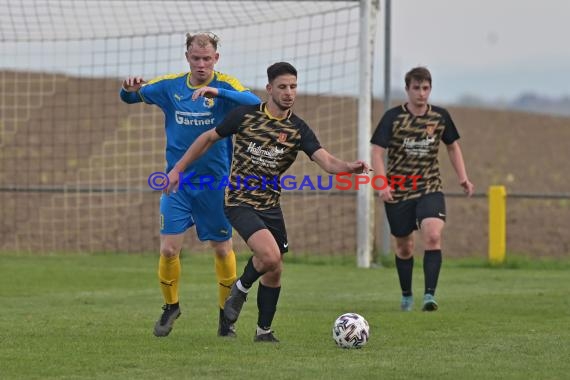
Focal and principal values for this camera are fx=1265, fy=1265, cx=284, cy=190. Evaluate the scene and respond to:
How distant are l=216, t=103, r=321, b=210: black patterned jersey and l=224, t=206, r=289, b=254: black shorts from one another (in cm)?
5

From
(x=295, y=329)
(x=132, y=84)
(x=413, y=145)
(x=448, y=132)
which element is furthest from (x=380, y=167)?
(x=132, y=84)

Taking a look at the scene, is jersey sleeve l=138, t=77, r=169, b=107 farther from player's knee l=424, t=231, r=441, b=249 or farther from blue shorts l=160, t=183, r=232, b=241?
player's knee l=424, t=231, r=441, b=249

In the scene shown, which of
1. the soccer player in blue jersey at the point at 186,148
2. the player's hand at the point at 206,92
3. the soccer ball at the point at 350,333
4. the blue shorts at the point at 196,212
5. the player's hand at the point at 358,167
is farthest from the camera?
the blue shorts at the point at 196,212

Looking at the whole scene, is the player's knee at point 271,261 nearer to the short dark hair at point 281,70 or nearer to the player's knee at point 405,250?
the short dark hair at point 281,70

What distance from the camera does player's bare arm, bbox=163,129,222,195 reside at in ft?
29.4

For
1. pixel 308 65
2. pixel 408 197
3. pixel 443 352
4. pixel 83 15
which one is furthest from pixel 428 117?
pixel 83 15

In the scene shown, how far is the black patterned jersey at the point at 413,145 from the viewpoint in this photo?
38.5 ft

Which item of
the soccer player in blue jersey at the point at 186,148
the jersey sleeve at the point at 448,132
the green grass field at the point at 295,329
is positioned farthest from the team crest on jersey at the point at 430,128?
the soccer player in blue jersey at the point at 186,148

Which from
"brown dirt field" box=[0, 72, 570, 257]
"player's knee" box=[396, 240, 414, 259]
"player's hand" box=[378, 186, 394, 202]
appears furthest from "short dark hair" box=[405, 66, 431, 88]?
"brown dirt field" box=[0, 72, 570, 257]

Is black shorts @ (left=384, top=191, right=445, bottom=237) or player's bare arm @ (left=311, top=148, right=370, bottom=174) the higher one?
player's bare arm @ (left=311, top=148, right=370, bottom=174)

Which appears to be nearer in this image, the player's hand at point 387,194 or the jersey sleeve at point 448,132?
the player's hand at point 387,194

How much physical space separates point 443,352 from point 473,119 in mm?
40242

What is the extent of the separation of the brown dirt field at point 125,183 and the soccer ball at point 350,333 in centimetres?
1047

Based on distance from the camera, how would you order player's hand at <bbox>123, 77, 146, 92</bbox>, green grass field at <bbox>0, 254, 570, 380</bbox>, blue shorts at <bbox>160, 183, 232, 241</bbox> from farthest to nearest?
player's hand at <bbox>123, 77, 146, 92</bbox>, blue shorts at <bbox>160, 183, 232, 241</bbox>, green grass field at <bbox>0, 254, 570, 380</bbox>
